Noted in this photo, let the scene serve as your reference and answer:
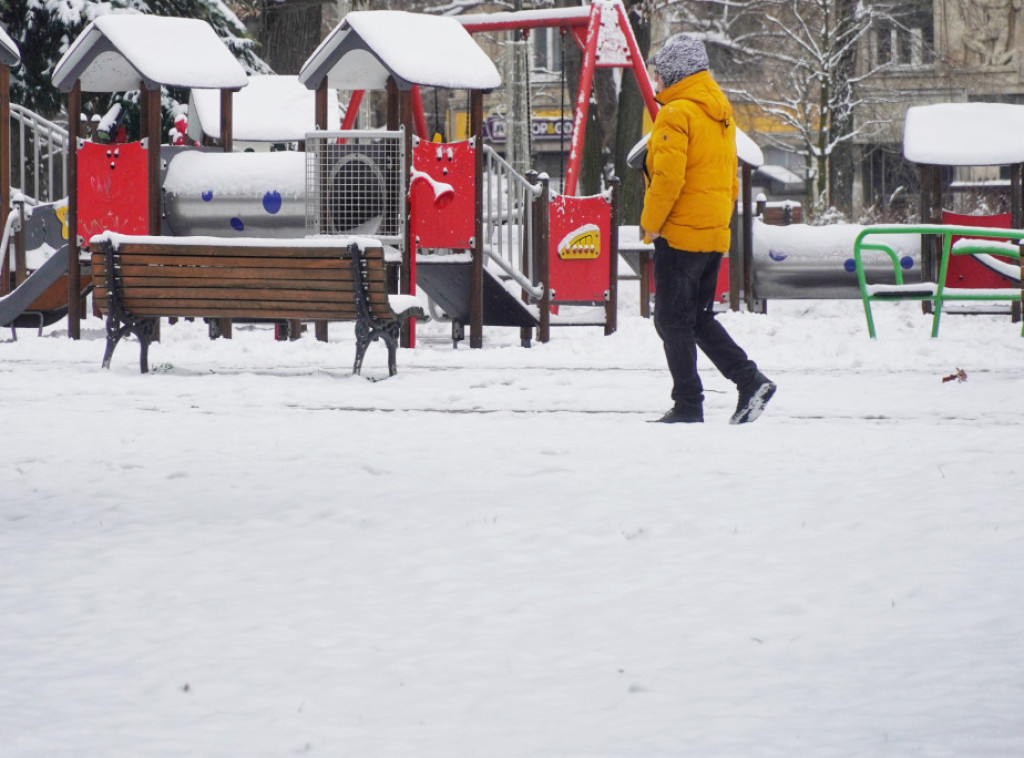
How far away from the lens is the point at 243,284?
11.0 m

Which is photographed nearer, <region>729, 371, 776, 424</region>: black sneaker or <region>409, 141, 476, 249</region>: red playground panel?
<region>729, 371, 776, 424</region>: black sneaker

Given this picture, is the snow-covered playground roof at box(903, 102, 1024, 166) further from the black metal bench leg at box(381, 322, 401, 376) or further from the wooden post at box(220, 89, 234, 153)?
the black metal bench leg at box(381, 322, 401, 376)

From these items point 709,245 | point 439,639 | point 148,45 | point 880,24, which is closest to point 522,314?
point 148,45

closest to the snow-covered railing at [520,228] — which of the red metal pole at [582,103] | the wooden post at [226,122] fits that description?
the red metal pole at [582,103]

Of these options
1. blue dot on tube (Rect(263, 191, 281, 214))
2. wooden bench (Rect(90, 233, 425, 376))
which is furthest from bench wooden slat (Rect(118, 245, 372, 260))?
blue dot on tube (Rect(263, 191, 281, 214))

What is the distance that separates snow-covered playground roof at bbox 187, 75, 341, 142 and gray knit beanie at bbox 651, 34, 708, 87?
13.0 metres

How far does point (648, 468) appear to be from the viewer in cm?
648

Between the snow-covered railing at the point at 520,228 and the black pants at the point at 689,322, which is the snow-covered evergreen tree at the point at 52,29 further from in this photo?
the black pants at the point at 689,322

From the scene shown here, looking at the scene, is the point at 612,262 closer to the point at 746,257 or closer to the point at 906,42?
the point at 746,257

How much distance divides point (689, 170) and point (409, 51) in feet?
20.3

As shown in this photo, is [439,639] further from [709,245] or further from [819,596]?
[709,245]

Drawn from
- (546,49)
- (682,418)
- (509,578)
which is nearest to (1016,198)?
(682,418)

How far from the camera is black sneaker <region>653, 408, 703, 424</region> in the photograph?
7.94 metres

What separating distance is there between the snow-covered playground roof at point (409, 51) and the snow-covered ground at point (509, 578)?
4.95 meters
